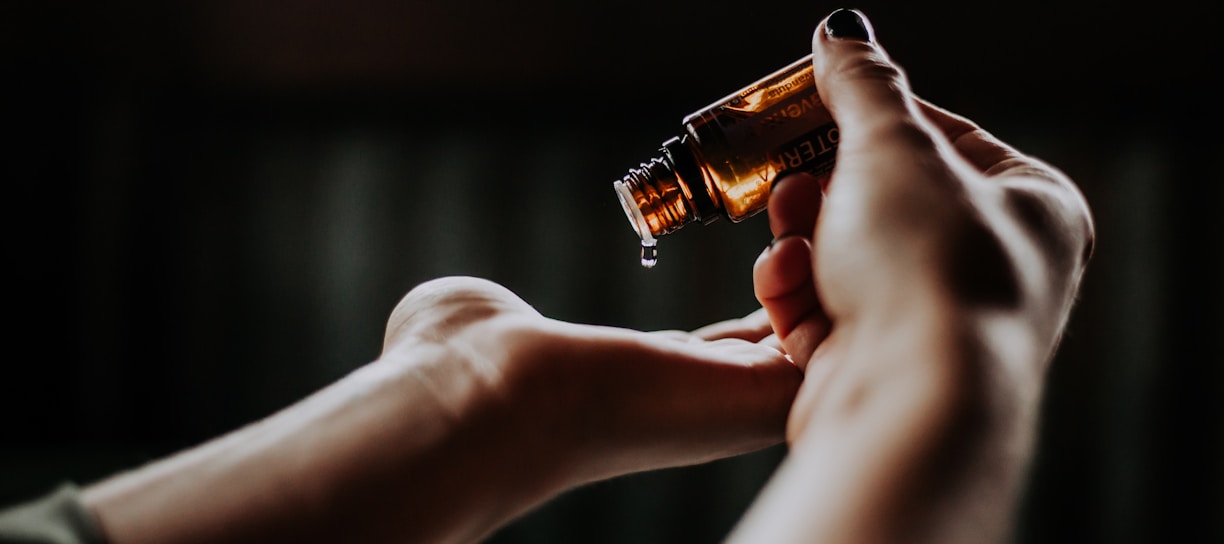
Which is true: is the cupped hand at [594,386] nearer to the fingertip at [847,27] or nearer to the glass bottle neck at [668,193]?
the glass bottle neck at [668,193]

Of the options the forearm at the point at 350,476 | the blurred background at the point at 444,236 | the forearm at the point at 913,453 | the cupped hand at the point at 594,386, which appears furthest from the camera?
the blurred background at the point at 444,236

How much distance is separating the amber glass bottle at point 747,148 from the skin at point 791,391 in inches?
0.7

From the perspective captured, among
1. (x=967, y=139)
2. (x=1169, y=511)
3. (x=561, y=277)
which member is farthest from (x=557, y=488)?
(x=1169, y=511)

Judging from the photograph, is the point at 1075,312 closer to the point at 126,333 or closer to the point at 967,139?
the point at 967,139

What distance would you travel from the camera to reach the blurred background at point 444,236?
1630 mm

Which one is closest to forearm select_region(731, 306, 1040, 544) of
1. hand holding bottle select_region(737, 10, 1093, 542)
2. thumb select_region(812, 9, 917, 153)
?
hand holding bottle select_region(737, 10, 1093, 542)

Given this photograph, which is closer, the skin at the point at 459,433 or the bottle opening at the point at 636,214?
the skin at the point at 459,433

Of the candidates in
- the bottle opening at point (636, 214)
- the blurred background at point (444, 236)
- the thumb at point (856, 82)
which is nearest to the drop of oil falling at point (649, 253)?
the bottle opening at point (636, 214)

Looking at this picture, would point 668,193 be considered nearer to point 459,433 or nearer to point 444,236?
point 459,433

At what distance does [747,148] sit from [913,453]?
0.28 metres

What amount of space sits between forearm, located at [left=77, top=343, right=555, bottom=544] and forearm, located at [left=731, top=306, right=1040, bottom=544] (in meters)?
0.21

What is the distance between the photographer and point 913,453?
0.99 feet

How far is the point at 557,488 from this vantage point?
54 centimetres

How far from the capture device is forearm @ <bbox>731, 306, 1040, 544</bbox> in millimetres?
282
